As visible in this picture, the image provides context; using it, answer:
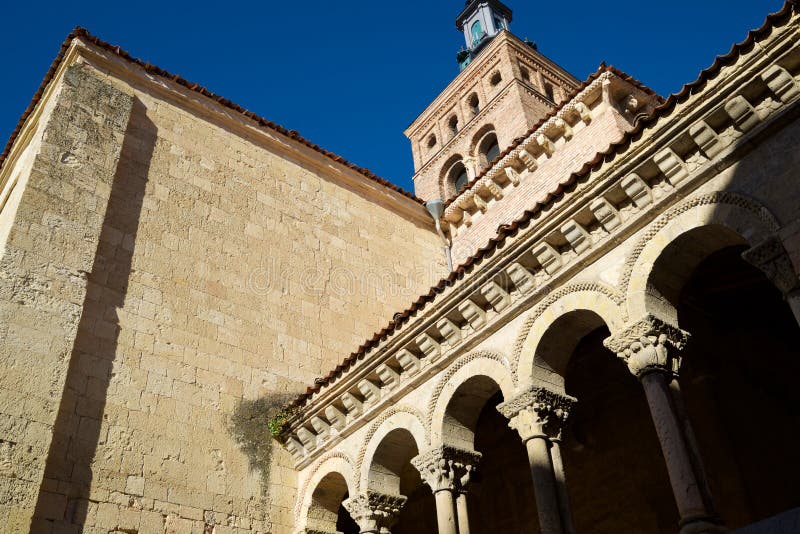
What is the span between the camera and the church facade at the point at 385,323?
638cm

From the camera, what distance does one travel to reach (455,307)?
805 centimetres

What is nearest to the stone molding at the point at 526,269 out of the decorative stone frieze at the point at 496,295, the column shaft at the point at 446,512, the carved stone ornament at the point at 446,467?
the decorative stone frieze at the point at 496,295

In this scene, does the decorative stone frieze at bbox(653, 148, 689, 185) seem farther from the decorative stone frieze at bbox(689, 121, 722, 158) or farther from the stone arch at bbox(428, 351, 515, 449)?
the stone arch at bbox(428, 351, 515, 449)

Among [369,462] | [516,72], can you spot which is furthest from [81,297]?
[516,72]

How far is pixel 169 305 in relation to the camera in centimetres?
973

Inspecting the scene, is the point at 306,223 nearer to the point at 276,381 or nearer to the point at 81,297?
the point at 276,381

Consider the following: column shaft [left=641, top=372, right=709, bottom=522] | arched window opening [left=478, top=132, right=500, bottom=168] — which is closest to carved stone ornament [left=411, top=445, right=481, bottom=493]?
column shaft [left=641, top=372, right=709, bottom=522]

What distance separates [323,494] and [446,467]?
7.64ft

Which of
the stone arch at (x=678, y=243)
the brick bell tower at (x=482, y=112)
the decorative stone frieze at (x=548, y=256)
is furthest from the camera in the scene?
the brick bell tower at (x=482, y=112)

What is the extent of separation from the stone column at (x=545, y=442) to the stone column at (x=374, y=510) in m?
2.29

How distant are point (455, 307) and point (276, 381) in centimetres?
333

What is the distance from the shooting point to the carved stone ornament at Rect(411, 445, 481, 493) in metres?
7.88

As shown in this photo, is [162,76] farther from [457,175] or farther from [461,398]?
[457,175]

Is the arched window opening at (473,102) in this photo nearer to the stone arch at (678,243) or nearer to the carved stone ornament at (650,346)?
the stone arch at (678,243)
